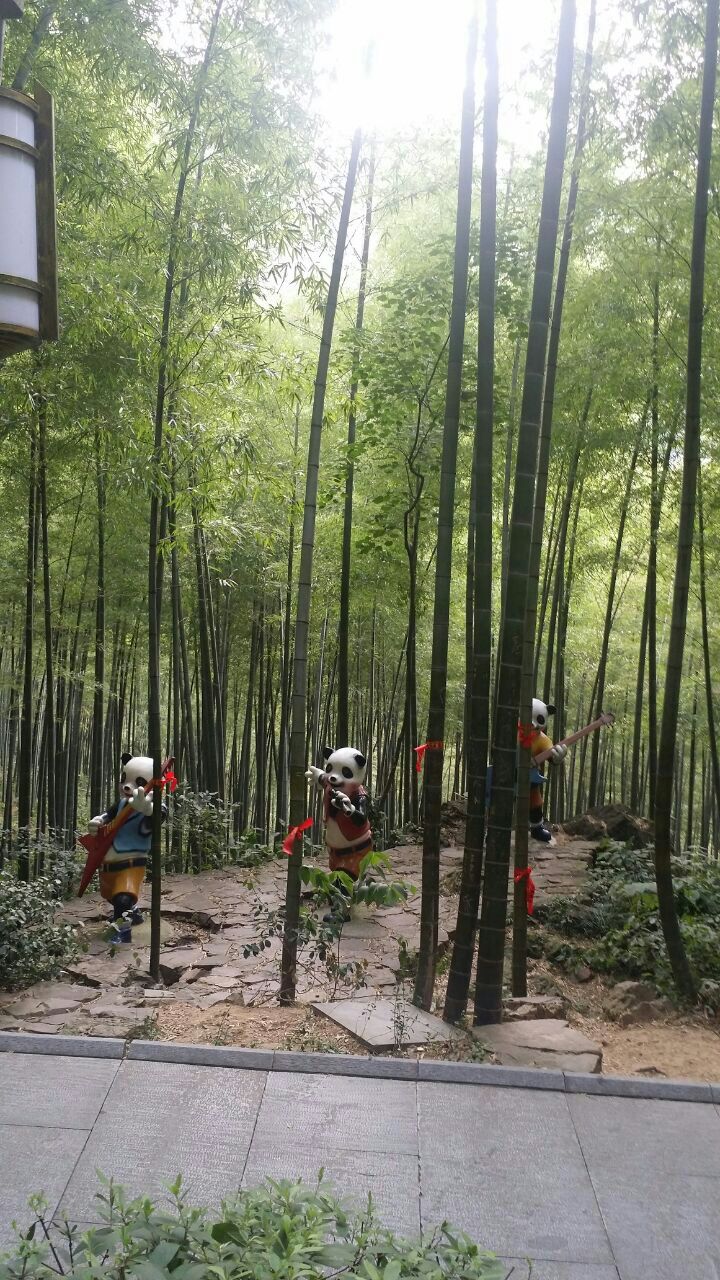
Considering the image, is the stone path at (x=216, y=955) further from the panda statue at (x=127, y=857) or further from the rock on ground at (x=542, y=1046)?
the rock on ground at (x=542, y=1046)

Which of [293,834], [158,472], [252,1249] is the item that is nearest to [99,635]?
[158,472]

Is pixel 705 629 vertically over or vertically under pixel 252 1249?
over

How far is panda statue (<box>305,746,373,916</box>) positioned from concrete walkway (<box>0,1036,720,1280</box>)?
360cm

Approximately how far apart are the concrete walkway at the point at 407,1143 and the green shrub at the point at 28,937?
58.8 inches

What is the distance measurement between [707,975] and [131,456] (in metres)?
4.20

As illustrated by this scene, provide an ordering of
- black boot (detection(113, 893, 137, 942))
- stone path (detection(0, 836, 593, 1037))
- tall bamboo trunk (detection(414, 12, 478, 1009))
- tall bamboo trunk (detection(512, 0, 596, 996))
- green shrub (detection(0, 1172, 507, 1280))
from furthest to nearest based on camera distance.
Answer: black boot (detection(113, 893, 137, 942)), tall bamboo trunk (detection(512, 0, 596, 996)), stone path (detection(0, 836, 593, 1037)), tall bamboo trunk (detection(414, 12, 478, 1009)), green shrub (detection(0, 1172, 507, 1280))

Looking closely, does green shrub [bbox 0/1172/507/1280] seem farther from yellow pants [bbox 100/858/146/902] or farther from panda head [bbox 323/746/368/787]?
panda head [bbox 323/746/368/787]

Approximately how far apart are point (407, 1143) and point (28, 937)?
2817 mm

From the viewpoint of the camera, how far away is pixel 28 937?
16.3ft

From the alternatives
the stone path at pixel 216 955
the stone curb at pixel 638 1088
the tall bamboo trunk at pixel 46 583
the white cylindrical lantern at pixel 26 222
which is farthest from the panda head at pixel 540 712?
the white cylindrical lantern at pixel 26 222

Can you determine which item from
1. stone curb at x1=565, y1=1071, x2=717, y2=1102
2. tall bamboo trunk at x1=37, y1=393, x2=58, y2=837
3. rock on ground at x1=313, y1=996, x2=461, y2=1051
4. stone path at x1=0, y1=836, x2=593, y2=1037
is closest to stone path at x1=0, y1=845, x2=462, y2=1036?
stone path at x1=0, y1=836, x2=593, y2=1037

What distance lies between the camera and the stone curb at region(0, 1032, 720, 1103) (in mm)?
3240

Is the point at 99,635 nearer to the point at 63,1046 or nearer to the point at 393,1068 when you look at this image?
the point at 63,1046

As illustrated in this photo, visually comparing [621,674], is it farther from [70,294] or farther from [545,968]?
[70,294]
